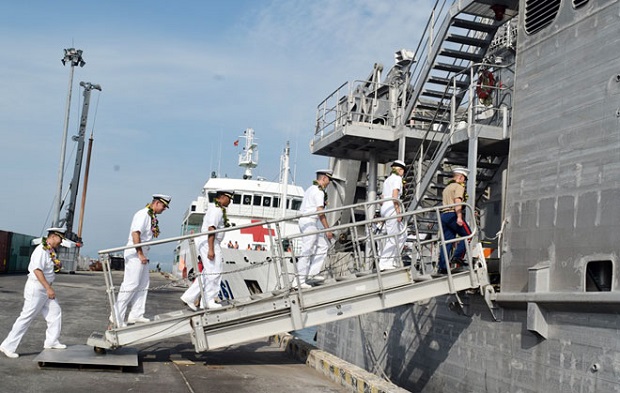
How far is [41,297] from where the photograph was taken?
6965 millimetres

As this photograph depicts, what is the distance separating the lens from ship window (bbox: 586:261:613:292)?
5.96m

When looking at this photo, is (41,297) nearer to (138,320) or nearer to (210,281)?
(138,320)

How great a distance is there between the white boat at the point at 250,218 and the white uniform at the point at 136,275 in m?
5.46

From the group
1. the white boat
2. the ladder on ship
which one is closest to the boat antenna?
the white boat

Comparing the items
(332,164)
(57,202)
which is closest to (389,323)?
(332,164)

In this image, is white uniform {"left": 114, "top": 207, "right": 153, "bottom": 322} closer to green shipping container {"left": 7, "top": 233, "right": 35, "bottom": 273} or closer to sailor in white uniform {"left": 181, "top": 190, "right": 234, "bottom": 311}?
sailor in white uniform {"left": 181, "top": 190, "right": 234, "bottom": 311}

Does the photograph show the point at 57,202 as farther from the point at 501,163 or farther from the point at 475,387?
the point at 475,387

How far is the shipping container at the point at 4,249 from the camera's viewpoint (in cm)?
2675

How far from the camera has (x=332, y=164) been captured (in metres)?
17.7

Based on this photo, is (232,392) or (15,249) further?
(15,249)

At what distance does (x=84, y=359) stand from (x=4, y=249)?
23.3 meters

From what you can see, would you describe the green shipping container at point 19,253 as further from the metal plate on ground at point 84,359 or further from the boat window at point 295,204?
the metal plate on ground at point 84,359

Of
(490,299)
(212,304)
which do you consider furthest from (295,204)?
→ (490,299)

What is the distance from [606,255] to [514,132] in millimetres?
2211
